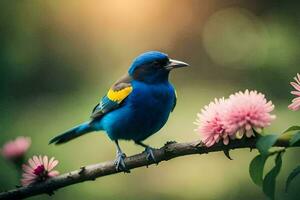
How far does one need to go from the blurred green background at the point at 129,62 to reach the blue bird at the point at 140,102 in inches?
47.4

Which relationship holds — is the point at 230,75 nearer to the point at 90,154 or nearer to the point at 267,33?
the point at 267,33

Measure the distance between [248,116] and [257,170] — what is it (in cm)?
9

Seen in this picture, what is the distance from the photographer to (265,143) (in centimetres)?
100

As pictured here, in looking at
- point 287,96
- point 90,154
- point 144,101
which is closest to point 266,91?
point 287,96

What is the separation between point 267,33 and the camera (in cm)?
516

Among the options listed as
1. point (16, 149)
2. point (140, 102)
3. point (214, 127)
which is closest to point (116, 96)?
point (140, 102)

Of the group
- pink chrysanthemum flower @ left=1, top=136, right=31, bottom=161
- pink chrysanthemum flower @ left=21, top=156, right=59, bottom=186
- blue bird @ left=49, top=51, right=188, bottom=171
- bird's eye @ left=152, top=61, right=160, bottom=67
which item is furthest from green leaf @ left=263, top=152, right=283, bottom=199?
bird's eye @ left=152, top=61, right=160, bottom=67

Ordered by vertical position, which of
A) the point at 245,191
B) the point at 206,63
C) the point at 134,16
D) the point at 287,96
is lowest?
the point at 245,191

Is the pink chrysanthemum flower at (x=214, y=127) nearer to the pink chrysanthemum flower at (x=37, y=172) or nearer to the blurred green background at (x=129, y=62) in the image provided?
the pink chrysanthemum flower at (x=37, y=172)

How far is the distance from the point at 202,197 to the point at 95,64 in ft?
7.46

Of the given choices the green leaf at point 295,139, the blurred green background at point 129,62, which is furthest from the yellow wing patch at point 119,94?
the blurred green background at point 129,62

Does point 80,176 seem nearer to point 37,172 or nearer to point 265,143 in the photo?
point 37,172

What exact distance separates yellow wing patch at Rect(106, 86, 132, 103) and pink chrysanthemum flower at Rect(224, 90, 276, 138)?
0.94 m

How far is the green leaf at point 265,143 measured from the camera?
3.22 ft
